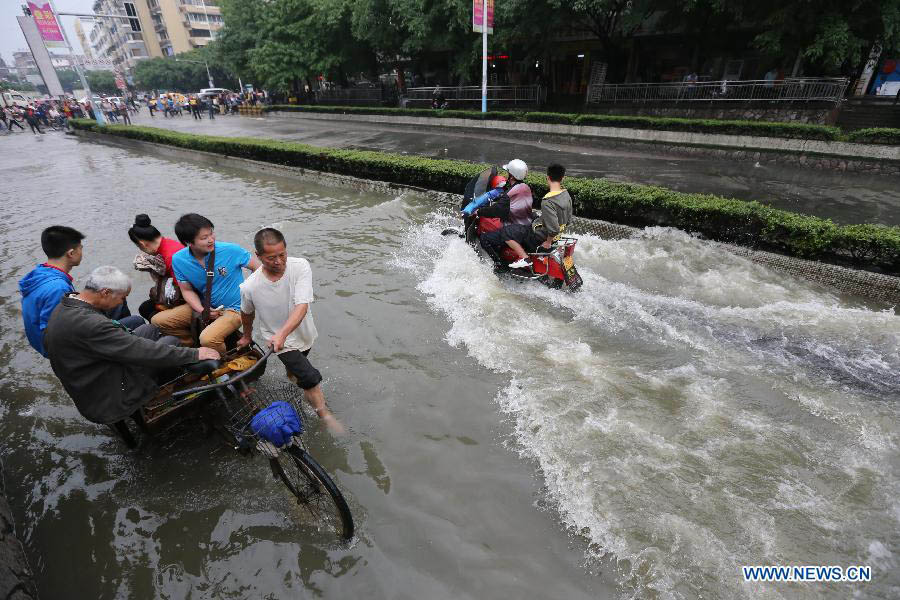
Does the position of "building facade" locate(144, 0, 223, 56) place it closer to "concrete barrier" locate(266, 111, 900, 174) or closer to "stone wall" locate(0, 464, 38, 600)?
"concrete barrier" locate(266, 111, 900, 174)

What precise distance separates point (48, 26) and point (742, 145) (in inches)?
1453

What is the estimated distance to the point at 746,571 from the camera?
2.74m

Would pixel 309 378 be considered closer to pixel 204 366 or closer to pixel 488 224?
pixel 204 366

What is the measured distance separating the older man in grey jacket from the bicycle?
0.19 m

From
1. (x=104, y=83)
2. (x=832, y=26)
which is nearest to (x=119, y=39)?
(x=104, y=83)

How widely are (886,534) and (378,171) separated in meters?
11.6

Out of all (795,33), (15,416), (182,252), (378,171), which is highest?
(795,33)

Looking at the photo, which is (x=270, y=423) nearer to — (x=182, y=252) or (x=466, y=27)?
(x=182, y=252)

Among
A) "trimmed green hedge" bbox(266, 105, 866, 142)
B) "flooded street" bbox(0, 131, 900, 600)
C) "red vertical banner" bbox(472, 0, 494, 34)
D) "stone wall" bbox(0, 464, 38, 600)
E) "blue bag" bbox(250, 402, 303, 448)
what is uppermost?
"red vertical banner" bbox(472, 0, 494, 34)

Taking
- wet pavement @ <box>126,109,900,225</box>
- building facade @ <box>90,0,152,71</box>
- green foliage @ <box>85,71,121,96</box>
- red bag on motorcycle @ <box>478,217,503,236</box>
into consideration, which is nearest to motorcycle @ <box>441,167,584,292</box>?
red bag on motorcycle @ <box>478,217,503,236</box>

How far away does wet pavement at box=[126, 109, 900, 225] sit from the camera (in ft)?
32.4

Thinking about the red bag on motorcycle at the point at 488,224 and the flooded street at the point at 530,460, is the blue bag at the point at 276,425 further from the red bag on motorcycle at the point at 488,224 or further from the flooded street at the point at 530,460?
the red bag on motorcycle at the point at 488,224

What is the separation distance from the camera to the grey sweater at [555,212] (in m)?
5.72

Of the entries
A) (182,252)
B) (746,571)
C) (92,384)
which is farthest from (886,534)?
(182,252)
